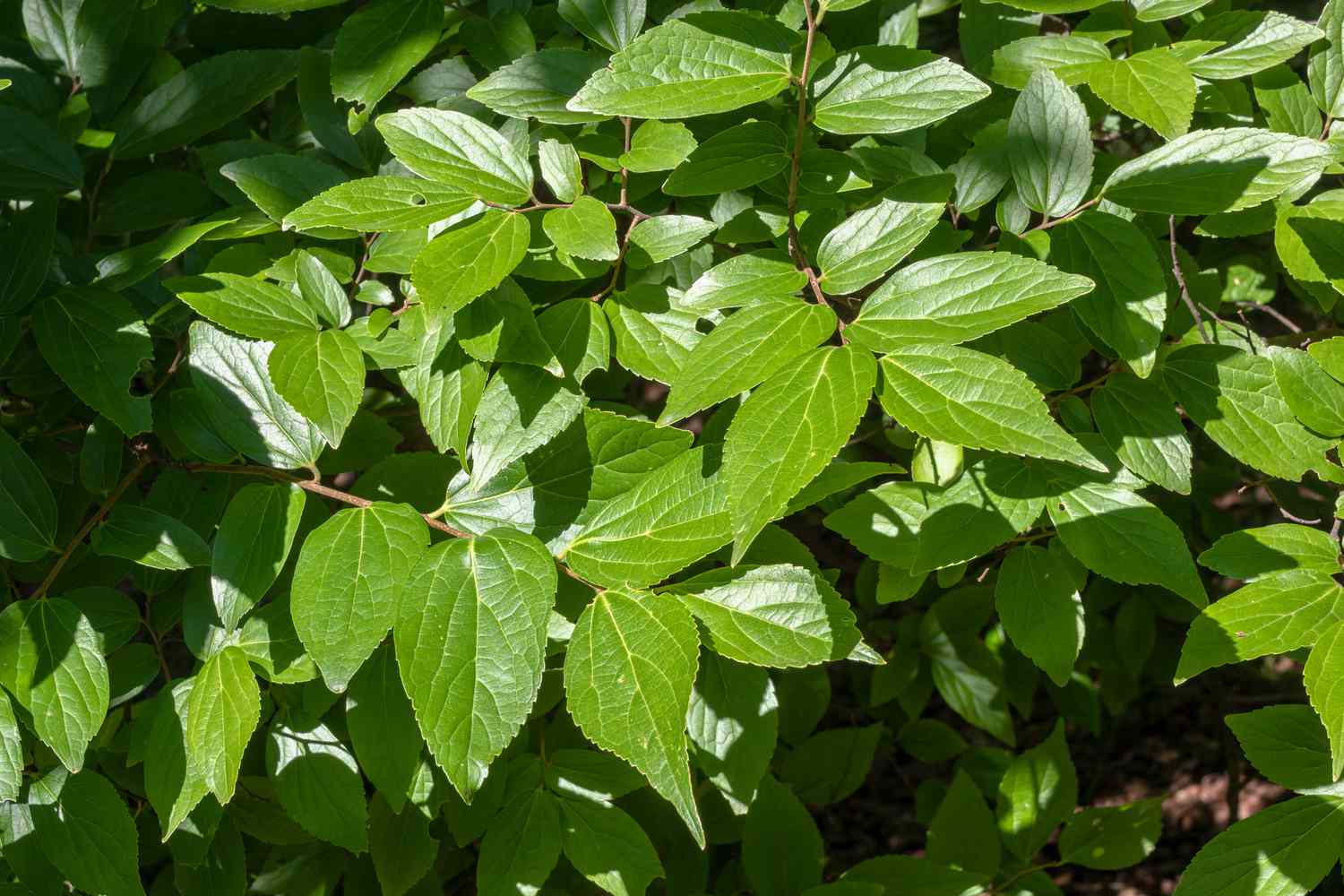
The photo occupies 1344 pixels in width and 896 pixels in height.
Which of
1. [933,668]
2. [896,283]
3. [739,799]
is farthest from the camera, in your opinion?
[933,668]

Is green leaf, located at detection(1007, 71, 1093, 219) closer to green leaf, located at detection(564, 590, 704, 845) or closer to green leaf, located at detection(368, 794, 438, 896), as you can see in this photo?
green leaf, located at detection(564, 590, 704, 845)

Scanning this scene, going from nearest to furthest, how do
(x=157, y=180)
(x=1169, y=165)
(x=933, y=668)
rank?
(x=1169, y=165)
(x=157, y=180)
(x=933, y=668)

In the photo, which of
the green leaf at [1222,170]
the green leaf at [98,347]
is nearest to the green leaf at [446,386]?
the green leaf at [98,347]

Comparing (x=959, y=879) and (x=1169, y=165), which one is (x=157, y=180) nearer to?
(x=1169, y=165)

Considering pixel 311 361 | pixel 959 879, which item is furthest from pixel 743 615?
pixel 959 879

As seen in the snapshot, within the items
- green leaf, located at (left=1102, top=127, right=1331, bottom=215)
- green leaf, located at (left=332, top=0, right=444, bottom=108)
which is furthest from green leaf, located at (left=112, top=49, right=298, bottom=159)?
green leaf, located at (left=1102, top=127, right=1331, bottom=215)

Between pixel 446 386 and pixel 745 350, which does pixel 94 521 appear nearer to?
pixel 446 386

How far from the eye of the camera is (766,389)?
115 centimetres

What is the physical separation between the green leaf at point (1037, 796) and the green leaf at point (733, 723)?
3.26 ft

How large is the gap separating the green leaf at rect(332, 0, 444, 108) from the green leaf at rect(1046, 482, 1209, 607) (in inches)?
44.6

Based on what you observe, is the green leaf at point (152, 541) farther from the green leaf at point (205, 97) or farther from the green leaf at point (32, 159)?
the green leaf at point (205, 97)

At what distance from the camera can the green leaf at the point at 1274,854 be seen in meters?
1.58

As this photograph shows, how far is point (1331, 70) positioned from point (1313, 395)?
530mm

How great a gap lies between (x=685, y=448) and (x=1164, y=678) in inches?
99.4
